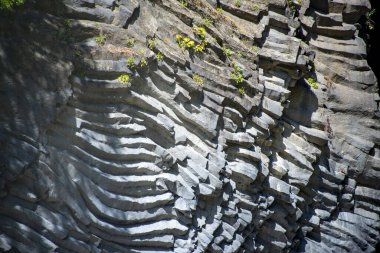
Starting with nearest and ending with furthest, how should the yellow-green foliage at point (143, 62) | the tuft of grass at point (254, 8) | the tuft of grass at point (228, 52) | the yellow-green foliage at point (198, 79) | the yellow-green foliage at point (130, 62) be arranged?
1. the yellow-green foliage at point (130, 62)
2. the yellow-green foliage at point (143, 62)
3. the yellow-green foliage at point (198, 79)
4. the tuft of grass at point (228, 52)
5. the tuft of grass at point (254, 8)

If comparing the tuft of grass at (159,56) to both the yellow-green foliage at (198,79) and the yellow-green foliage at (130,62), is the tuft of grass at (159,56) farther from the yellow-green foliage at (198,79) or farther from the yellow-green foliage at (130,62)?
the yellow-green foliage at (198,79)

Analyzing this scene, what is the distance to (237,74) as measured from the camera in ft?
35.8

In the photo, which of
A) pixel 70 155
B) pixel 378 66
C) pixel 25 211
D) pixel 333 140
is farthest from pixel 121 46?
pixel 378 66

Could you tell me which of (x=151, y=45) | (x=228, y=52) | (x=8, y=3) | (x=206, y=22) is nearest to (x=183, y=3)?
(x=206, y=22)

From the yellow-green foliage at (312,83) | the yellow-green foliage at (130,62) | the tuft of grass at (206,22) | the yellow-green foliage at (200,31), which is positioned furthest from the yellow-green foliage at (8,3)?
the yellow-green foliage at (312,83)

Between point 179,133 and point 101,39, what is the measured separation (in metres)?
2.42

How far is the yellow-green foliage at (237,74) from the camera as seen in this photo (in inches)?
423

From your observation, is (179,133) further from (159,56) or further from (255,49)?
(255,49)

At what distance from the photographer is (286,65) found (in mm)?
11859

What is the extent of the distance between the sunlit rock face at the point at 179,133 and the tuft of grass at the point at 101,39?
7 centimetres

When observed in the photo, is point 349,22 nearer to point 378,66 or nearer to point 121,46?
point 378,66

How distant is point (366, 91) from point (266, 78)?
3.84 m

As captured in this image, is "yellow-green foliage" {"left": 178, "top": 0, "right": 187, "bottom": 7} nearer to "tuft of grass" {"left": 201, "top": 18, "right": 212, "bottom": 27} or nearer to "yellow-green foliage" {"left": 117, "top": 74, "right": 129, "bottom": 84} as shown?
"tuft of grass" {"left": 201, "top": 18, "right": 212, "bottom": 27}

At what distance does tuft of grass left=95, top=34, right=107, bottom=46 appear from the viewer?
902 cm
